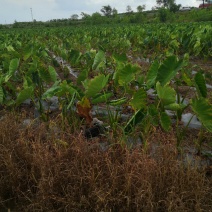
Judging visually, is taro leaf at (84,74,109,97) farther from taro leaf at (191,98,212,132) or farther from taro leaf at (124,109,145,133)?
taro leaf at (191,98,212,132)

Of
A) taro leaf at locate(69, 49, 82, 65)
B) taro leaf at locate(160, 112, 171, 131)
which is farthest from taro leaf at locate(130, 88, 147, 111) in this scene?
taro leaf at locate(69, 49, 82, 65)

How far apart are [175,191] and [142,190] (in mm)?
169

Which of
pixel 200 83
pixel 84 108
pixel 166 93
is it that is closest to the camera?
pixel 166 93

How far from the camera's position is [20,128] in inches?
72.1

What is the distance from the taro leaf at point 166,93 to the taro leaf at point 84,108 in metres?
0.52

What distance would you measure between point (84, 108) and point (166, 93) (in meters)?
0.59

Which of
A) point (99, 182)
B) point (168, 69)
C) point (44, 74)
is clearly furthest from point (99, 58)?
point (99, 182)

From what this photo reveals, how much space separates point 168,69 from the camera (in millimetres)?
1734

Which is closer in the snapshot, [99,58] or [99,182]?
[99,182]

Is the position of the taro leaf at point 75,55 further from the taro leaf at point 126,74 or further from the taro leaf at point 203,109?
the taro leaf at point 203,109

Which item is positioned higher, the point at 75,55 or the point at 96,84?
the point at 75,55

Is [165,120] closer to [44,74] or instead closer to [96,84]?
[96,84]

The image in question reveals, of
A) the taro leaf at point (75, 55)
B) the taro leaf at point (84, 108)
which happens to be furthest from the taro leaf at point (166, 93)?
the taro leaf at point (75, 55)

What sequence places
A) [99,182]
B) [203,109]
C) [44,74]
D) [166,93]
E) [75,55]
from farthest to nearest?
[75,55] < [44,74] < [166,93] < [203,109] < [99,182]
